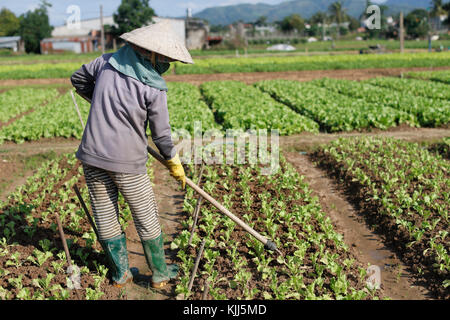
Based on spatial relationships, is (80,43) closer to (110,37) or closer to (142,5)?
(110,37)

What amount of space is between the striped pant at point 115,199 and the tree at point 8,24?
7851 cm

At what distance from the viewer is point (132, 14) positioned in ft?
179

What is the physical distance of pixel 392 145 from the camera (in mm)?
8711

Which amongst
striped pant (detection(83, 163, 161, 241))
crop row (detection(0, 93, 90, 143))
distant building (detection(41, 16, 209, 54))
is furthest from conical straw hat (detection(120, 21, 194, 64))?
distant building (detection(41, 16, 209, 54))

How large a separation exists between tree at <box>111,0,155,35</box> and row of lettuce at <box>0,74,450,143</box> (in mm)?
41150

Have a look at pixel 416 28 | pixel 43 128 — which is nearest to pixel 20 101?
pixel 43 128

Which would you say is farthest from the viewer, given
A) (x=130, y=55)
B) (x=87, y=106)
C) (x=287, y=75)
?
(x=287, y=75)

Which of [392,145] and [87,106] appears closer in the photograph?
[392,145]

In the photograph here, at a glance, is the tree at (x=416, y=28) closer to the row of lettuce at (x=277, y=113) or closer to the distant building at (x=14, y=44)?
the distant building at (x=14, y=44)

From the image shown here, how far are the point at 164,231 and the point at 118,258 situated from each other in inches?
65.5

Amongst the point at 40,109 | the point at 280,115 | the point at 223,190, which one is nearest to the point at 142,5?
the point at 40,109

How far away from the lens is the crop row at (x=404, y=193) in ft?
15.7

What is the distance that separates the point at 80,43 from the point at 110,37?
13.8 ft

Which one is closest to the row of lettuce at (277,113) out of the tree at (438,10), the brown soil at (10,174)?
the brown soil at (10,174)
